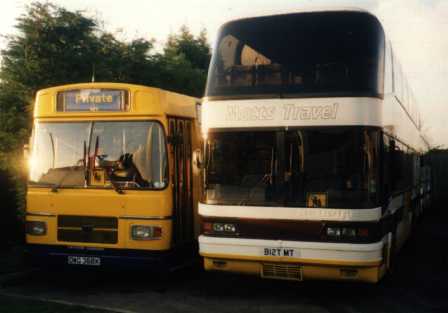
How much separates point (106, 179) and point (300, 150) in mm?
3022

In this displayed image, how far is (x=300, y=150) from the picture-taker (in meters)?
9.13

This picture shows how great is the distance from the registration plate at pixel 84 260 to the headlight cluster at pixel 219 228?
176 cm

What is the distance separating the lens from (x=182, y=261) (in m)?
10.7

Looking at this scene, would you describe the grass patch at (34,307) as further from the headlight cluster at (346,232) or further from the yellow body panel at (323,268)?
the headlight cluster at (346,232)

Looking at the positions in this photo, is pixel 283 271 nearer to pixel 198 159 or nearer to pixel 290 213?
pixel 290 213

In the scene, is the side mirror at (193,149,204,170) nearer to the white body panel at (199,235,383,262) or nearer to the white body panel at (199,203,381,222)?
the white body panel at (199,203,381,222)

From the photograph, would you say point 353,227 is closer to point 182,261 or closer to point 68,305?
point 182,261

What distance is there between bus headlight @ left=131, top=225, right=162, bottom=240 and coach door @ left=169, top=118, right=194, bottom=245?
0.43 m

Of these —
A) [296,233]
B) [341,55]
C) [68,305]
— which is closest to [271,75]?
[341,55]

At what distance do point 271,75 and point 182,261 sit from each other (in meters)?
3.31

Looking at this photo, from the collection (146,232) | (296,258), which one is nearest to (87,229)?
(146,232)

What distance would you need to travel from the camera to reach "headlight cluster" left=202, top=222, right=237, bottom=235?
935 centimetres

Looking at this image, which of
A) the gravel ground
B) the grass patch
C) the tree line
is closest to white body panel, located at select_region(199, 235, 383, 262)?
the gravel ground

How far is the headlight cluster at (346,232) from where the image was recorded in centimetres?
876
